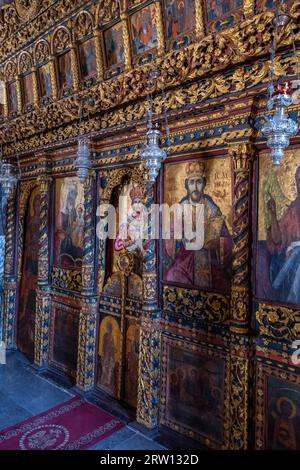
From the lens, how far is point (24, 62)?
211 inches

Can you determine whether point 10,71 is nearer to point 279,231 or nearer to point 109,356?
point 109,356

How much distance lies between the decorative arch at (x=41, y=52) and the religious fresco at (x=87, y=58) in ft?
2.28

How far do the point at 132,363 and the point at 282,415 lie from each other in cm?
192

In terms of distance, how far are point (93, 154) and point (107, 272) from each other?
66.4 inches

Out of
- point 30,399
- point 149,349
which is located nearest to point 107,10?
point 149,349

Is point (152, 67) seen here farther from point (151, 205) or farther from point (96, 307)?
point (96, 307)

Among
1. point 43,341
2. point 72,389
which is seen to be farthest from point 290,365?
point 43,341

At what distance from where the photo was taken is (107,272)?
4.65 metres

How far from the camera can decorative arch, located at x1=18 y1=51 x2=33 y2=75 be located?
17.2ft

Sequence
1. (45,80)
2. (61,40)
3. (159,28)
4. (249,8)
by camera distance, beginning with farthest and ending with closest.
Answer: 1. (45,80)
2. (61,40)
3. (159,28)
4. (249,8)

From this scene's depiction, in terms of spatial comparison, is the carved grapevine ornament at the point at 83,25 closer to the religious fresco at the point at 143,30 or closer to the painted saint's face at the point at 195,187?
the religious fresco at the point at 143,30

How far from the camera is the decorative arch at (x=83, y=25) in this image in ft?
13.6

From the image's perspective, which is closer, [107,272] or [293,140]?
[293,140]

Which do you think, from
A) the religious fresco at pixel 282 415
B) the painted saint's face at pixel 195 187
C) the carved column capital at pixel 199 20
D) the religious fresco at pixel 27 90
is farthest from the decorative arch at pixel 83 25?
the religious fresco at pixel 282 415
